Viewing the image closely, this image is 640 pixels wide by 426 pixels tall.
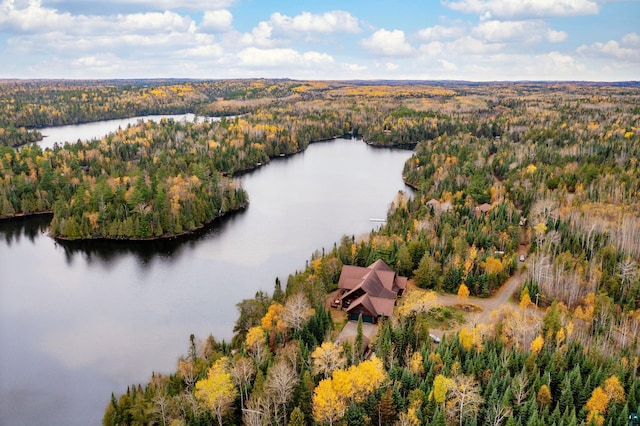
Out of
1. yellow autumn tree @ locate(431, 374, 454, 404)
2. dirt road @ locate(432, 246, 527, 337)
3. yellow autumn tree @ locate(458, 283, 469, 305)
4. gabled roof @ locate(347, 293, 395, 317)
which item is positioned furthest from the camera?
yellow autumn tree @ locate(458, 283, 469, 305)

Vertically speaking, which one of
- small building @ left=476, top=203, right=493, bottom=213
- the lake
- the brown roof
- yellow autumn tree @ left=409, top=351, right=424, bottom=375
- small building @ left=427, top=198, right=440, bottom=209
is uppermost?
small building @ left=427, top=198, right=440, bottom=209

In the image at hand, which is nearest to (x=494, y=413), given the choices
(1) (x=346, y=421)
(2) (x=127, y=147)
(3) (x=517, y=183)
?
(1) (x=346, y=421)

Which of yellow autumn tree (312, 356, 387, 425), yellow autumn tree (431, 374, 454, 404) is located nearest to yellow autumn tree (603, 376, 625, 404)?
yellow autumn tree (431, 374, 454, 404)

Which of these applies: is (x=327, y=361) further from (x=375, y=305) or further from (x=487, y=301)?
(x=487, y=301)

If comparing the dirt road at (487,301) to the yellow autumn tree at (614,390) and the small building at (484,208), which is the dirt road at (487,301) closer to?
the yellow autumn tree at (614,390)

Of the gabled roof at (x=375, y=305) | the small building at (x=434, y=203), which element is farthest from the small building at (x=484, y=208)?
the gabled roof at (x=375, y=305)

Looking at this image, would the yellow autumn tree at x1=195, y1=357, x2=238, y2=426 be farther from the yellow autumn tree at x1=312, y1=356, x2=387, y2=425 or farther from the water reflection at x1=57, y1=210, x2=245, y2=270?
the water reflection at x1=57, y1=210, x2=245, y2=270
